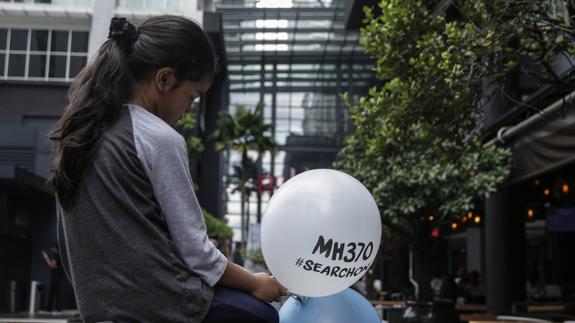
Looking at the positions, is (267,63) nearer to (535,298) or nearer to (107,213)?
(535,298)

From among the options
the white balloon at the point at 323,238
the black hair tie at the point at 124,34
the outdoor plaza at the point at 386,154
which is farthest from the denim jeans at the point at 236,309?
the white balloon at the point at 323,238

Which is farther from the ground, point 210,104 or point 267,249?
point 210,104

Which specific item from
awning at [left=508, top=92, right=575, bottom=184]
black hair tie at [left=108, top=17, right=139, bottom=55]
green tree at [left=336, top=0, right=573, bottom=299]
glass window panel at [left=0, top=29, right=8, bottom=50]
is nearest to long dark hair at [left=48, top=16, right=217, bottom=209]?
black hair tie at [left=108, top=17, right=139, bottom=55]

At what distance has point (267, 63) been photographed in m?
48.8

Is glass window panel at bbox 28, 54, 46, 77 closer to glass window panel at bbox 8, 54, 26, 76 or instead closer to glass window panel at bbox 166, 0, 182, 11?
glass window panel at bbox 8, 54, 26, 76

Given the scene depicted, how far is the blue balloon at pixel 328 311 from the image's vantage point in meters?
2.98

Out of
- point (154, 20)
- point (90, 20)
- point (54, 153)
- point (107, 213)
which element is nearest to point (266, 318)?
point (107, 213)

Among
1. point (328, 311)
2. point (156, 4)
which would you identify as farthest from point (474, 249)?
point (328, 311)

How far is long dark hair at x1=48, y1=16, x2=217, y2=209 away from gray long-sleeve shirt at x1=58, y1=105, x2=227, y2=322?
39 millimetres

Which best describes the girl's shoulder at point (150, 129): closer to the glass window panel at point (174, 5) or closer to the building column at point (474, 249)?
the glass window panel at point (174, 5)

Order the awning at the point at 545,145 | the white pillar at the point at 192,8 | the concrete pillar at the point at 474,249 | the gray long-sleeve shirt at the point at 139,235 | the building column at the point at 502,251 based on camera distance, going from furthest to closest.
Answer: the white pillar at the point at 192,8
the concrete pillar at the point at 474,249
the building column at the point at 502,251
the awning at the point at 545,145
the gray long-sleeve shirt at the point at 139,235

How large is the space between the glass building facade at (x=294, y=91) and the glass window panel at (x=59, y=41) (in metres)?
14.7

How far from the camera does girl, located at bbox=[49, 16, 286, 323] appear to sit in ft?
5.46

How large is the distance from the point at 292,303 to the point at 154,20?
1.58m
